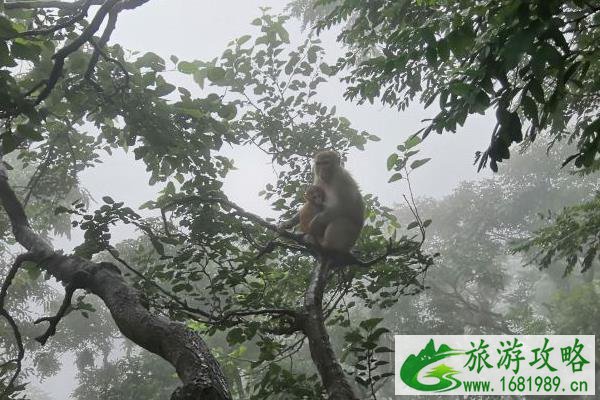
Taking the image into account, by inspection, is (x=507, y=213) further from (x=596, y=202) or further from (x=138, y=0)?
(x=138, y=0)

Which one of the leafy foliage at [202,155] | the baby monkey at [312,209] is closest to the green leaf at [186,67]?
the leafy foliage at [202,155]

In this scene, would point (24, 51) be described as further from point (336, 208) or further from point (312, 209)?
point (336, 208)

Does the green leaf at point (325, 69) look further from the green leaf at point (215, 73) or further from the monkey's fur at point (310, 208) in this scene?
the green leaf at point (215, 73)

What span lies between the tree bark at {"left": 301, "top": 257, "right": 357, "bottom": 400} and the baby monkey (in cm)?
200

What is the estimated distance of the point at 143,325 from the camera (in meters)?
2.20

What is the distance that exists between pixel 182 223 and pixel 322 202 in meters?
1.64

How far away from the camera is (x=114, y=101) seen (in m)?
4.00

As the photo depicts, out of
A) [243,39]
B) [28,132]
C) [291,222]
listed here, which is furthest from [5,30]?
[291,222]

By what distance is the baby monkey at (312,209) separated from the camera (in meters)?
4.75

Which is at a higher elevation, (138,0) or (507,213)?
(507,213)

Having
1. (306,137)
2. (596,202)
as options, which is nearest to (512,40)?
(306,137)

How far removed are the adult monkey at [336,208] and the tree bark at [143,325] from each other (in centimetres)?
207

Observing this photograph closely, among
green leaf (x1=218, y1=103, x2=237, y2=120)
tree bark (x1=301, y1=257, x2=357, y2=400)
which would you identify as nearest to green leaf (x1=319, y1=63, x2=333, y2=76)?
green leaf (x1=218, y1=103, x2=237, y2=120)

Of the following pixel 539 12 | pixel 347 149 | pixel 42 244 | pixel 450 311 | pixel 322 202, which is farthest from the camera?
pixel 450 311
